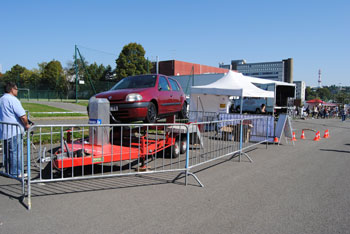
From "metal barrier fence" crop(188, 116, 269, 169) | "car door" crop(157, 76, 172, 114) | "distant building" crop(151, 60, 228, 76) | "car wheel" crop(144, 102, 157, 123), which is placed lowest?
"metal barrier fence" crop(188, 116, 269, 169)

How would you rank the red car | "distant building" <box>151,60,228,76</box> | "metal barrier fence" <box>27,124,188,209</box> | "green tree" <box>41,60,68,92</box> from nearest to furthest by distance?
"metal barrier fence" <box>27,124,188,209</box>, the red car, "green tree" <box>41,60,68,92</box>, "distant building" <box>151,60,228,76</box>

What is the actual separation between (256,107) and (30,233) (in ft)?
91.5

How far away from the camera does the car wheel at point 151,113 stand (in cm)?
727

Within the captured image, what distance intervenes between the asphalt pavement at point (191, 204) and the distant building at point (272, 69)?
220ft

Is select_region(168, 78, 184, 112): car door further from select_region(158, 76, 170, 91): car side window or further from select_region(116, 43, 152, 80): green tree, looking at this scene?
select_region(116, 43, 152, 80): green tree

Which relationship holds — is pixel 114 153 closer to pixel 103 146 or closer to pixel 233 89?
pixel 103 146

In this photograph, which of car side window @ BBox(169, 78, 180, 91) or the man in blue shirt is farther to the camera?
car side window @ BBox(169, 78, 180, 91)

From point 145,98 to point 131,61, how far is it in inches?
1558

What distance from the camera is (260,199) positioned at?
14.8 feet

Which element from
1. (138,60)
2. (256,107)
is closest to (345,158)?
(256,107)

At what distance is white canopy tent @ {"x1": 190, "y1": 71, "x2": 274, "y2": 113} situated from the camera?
46.8ft

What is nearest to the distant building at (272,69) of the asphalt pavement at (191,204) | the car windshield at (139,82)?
the car windshield at (139,82)

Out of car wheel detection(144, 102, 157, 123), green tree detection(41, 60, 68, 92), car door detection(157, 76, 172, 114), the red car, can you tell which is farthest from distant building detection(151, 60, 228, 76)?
car wheel detection(144, 102, 157, 123)

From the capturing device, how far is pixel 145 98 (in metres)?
7.16
